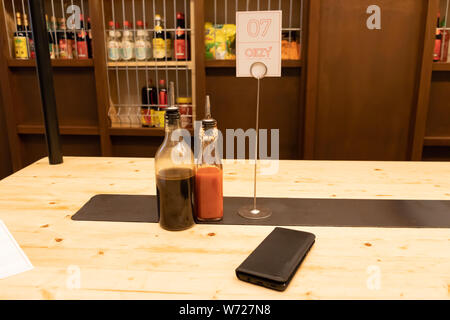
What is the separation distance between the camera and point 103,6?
8.84 feet

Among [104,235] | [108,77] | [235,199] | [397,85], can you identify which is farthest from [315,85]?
[104,235]

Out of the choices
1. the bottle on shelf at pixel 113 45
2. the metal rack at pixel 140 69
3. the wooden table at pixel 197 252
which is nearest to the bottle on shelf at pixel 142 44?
the metal rack at pixel 140 69

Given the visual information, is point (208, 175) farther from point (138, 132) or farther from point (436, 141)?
point (436, 141)

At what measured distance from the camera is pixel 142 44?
2713 millimetres

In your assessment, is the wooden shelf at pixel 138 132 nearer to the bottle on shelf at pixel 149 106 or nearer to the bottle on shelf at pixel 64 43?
the bottle on shelf at pixel 149 106

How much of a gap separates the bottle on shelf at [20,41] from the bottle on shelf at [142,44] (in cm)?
81

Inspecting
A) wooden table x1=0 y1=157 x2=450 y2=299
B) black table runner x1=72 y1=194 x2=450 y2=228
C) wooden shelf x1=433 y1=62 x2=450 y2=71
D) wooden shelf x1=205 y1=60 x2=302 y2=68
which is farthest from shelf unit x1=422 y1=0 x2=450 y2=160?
black table runner x1=72 y1=194 x2=450 y2=228

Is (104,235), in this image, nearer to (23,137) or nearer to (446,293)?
(446,293)

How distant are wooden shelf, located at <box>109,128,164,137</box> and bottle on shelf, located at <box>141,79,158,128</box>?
0.22 feet

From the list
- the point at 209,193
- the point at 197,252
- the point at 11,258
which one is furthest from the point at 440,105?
the point at 11,258

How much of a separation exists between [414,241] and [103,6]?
8.32ft

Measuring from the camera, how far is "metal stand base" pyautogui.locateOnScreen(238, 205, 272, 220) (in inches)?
40.6

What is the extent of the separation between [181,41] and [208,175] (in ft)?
6.38

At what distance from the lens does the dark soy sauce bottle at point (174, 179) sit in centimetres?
92
